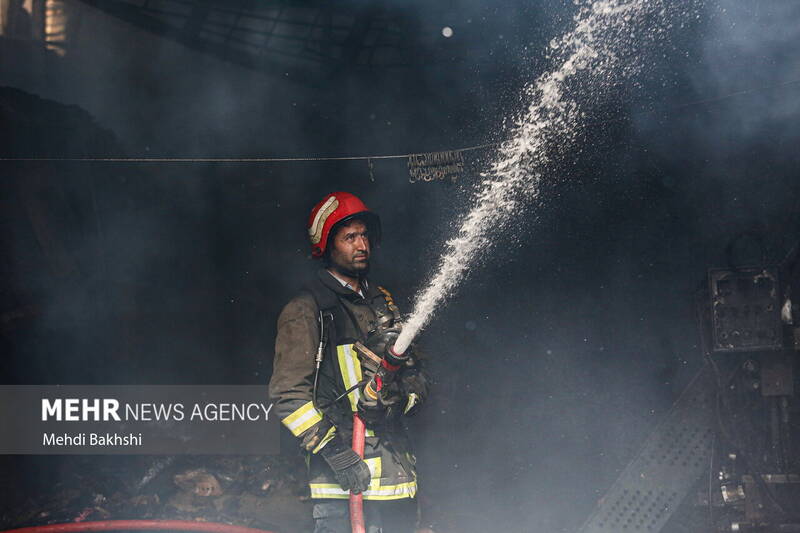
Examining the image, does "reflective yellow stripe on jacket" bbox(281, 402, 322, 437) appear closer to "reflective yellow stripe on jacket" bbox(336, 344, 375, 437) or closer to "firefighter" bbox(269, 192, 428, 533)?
"firefighter" bbox(269, 192, 428, 533)

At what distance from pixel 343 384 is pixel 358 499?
577mm

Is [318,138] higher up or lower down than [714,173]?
higher up

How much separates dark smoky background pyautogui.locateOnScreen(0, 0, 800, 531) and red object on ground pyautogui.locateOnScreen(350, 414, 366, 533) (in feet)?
5.29

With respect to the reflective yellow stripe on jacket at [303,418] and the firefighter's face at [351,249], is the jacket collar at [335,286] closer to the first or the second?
the firefighter's face at [351,249]

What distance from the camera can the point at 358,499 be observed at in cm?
360

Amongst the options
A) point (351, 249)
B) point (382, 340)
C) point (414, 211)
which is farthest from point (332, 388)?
point (414, 211)

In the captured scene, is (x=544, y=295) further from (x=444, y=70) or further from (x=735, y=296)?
(x=444, y=70)

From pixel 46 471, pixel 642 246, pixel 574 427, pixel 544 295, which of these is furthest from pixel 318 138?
pixel 46 471

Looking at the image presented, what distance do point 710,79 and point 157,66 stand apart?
3.63 meters

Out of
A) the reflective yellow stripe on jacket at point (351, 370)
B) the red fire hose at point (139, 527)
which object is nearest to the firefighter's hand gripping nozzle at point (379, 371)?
the reflective yellow stripe on jacket at point (351, 370)

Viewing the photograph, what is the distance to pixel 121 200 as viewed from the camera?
5504 millimetres

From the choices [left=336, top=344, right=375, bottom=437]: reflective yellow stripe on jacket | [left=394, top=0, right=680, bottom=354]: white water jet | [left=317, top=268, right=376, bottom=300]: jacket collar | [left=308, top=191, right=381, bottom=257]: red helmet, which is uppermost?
[left=394, top=0, right=680, bottom=354]: white water jet

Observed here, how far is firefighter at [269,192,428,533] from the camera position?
3586 mm

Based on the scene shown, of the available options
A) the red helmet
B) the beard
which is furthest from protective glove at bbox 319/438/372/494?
the red helmet
